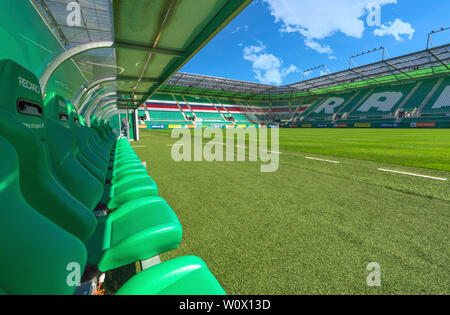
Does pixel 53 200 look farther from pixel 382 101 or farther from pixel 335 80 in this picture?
pixel 382 101

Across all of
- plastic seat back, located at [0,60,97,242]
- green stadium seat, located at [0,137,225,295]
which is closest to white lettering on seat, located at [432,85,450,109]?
A: green stadium seat, located at [0,137,225,295]

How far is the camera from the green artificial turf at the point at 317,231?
4.91 feet

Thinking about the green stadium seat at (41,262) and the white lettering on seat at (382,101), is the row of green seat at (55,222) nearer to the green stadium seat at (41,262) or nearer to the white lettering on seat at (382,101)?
the green stadium seat at (41,262)

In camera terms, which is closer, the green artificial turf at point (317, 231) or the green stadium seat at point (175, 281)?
the green stadium seat at point (175, 281)

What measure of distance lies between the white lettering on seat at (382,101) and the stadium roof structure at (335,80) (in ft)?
8.11

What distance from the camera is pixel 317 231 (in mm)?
2189

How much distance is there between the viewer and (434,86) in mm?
32062

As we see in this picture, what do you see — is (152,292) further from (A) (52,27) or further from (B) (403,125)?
(B) (403,125)

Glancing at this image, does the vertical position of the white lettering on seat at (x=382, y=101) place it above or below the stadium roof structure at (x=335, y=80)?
below

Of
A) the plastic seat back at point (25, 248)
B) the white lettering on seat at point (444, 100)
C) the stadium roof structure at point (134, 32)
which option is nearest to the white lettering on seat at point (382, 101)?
the white lettering on seat at point (444, 100)

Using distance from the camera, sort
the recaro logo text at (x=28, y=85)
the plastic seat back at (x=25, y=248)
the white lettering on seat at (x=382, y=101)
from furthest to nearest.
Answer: the white lettering on seat at (x=382, y=101) < the recaro logo text at (x=28, y=85) < the plastic seat back at (x=25, y=248)

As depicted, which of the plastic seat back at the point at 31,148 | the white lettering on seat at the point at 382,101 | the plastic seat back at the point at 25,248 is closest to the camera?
the plastic seat back at the point at 25,248

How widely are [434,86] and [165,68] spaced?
44.5 m

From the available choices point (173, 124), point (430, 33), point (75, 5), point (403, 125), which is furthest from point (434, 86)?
point (75, 5)
